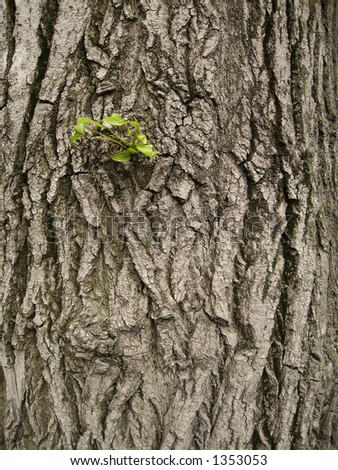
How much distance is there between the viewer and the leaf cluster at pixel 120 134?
3.93 ft

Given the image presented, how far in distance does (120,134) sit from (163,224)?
37 cm

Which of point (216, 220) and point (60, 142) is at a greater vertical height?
point (60, 142)

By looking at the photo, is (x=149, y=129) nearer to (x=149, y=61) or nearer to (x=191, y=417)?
(x=149, y=61)

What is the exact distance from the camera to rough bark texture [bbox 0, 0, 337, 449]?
4.36 feet

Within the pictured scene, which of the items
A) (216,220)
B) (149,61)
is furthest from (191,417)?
(149,61)

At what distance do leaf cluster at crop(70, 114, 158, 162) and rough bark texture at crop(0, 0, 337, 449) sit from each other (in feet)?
0.19

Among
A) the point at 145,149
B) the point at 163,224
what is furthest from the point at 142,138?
the point at 163,224

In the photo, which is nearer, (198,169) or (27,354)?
(198,169)

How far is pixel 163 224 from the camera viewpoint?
1338 millimetres

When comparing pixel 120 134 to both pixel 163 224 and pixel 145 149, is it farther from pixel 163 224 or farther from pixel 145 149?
pixel 163 224

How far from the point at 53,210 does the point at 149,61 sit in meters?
0.66

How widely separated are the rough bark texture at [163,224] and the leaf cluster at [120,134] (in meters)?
0.06

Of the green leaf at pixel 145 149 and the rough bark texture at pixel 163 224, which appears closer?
the green leaf at pixel 145 149

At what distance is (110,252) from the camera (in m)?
1.35
